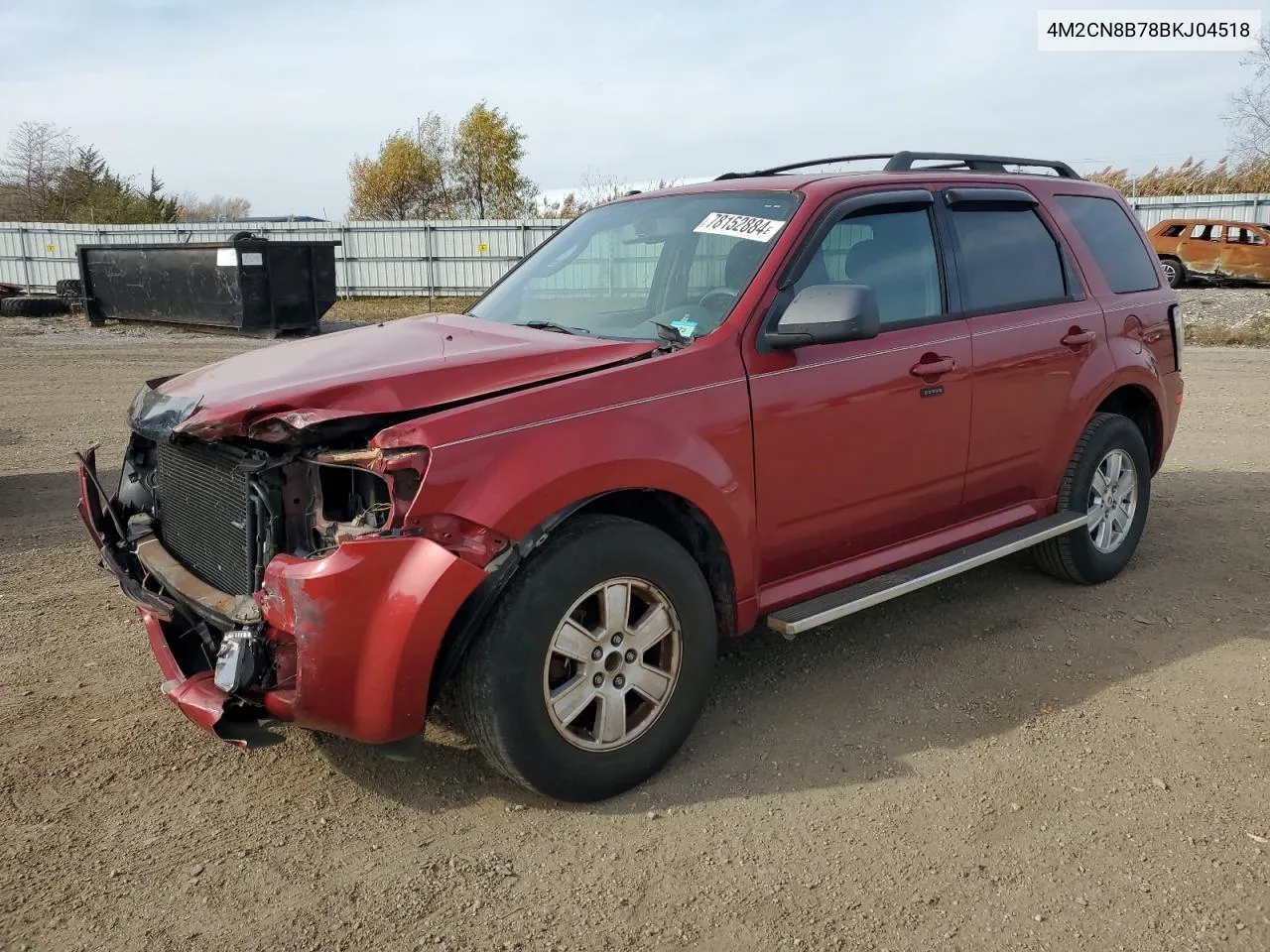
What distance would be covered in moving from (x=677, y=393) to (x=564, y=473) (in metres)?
0.53

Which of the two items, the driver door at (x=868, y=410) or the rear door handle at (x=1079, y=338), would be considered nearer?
the driver door at (x=868, y=410)

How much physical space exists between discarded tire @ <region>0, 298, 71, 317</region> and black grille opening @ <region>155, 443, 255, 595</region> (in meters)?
18.5

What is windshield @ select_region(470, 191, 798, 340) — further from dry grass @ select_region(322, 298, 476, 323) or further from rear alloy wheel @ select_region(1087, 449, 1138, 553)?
dry grass @ select_region(322, 298, 476, 323)

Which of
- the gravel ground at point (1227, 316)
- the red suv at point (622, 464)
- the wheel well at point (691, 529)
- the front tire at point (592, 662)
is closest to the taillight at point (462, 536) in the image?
the red suv at point (622, 464)

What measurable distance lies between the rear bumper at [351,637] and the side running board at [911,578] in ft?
4.18

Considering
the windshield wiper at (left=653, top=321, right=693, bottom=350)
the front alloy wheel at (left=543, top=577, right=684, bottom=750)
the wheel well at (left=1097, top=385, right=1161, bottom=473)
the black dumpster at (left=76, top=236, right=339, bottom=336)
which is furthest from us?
the black dumpster at (left=76, top=236, right=339, bottom=336)

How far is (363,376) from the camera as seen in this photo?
3.00 meters

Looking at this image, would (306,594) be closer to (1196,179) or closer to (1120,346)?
(1120,346)

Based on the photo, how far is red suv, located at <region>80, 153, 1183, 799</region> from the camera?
9.25 feet

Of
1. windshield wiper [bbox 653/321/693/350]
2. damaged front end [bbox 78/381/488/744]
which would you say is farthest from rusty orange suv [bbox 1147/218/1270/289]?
damaged front end [bbox 78/381/488/744]

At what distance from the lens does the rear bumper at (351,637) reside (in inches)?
107

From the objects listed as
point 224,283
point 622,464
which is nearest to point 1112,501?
point 622,464

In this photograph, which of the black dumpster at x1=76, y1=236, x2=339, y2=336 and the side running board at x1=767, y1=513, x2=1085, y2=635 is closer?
the side running board at x1=767, y1=513, x2=1085, y2=635

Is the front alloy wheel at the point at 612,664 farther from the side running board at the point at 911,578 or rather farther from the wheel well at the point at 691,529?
the side running board at the point at 911,578
